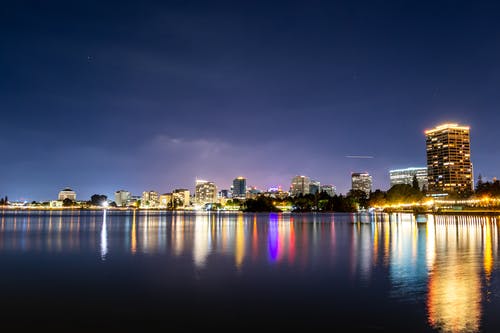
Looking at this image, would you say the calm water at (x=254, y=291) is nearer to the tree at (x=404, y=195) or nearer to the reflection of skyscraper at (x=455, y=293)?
the reflection of skyscraper at (x=455, y=293)

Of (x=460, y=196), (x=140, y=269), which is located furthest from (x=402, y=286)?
(x=460, y=196)

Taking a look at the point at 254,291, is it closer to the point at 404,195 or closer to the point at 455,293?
the point at 455,293

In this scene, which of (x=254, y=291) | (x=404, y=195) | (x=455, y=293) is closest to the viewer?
(x=455, y=293)

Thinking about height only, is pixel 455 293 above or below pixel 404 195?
below

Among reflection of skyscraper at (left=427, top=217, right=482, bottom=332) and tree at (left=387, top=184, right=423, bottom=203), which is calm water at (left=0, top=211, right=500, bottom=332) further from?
tree at (left=387, top=184, right=423, bottom=203)

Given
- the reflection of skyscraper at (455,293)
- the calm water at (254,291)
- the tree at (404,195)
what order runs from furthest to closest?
the tree at (404,195) → the calm water at (254,291) → the reflection of skyscraper at (455,293)

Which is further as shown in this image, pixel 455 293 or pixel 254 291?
pixel 254 291

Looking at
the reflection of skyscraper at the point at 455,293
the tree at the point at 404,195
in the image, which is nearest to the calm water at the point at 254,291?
the reflection of skyscraper at the point at 455,293

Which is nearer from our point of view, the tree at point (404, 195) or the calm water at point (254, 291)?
the calm water at point (254, 291)

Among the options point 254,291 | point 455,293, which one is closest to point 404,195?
point 455,293

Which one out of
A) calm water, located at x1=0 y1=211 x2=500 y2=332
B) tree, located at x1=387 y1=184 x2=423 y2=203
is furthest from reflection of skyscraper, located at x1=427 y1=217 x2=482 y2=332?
tree, located at x1=387 y1=184 x2=423 y2=203

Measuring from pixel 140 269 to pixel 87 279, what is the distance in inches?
141

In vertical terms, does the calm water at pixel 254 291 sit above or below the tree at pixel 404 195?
below

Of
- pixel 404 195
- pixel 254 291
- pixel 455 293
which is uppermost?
pixel 404 195
